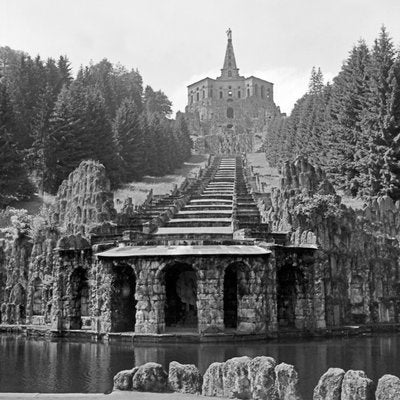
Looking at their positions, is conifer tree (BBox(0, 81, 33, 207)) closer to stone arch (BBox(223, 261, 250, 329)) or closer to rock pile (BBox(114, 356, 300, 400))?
stone arch (BBox(223, 261, 250, 329))

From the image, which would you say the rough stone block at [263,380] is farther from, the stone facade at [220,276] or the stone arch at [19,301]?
the stone arch at [19,301]

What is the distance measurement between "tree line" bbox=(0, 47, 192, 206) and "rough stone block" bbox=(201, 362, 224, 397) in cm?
4923

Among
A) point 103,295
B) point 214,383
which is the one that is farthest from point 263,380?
point 103,295

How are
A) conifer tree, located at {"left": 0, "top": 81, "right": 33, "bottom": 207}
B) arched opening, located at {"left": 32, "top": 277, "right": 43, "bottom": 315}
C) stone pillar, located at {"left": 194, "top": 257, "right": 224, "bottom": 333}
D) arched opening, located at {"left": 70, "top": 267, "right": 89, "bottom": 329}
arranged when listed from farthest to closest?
conifer tree, located at {"left": 0, "top": 81, "right": 33, "bottom": 207}
arched opening, located at {"left": 32, "top": 277, "right": 43, "bottom": 315}
arched opening, located at {"left": 70, "top": 267, "right": 89, "bottom": 329}
stone pillar, located at {"left": 194, "top": 257, "right": 224, "bottom": 333}

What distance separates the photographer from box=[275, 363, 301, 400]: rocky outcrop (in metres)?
15.7

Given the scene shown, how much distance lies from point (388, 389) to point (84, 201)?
40.8 metres

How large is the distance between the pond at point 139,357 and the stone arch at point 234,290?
3.69 metres

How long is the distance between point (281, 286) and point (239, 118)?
161 meters

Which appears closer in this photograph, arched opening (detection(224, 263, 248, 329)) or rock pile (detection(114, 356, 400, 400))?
rock pile (detection(114, 356, 400, 400))

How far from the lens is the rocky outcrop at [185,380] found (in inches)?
648

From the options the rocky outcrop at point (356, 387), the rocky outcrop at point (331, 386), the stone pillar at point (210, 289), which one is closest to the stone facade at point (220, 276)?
the stone pillar at point (210, 289)

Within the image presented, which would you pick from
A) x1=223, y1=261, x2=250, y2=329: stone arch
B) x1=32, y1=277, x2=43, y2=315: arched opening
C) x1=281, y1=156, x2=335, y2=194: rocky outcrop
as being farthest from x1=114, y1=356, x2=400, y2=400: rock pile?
x1=281, y1=156, x2=335, y2=194: rocky outcrop

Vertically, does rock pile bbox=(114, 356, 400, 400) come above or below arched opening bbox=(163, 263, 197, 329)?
below

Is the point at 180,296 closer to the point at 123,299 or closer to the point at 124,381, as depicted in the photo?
the point at 123,299
